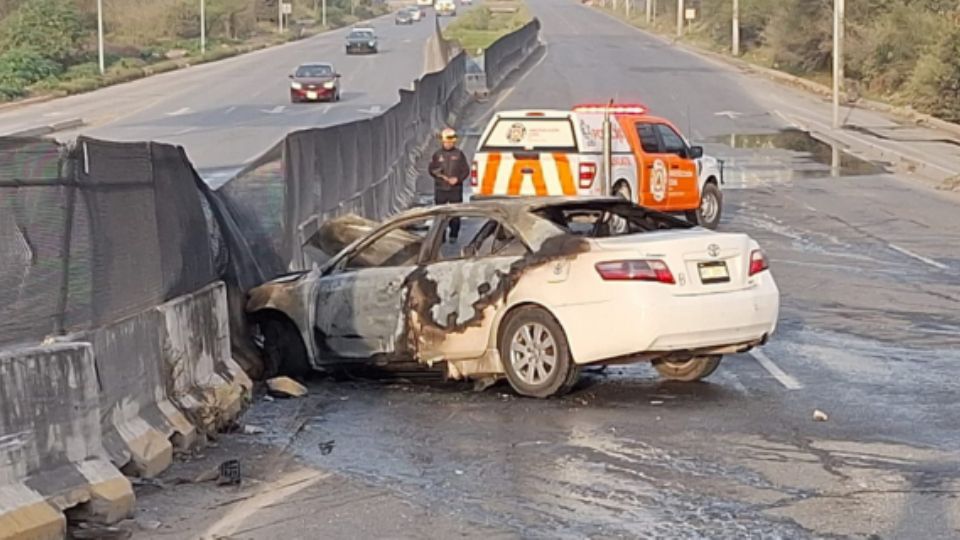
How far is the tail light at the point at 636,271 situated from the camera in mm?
11117

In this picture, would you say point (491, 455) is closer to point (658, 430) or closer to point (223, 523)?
point (658, 430)

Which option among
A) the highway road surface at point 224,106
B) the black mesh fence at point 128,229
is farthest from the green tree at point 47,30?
the black mesh fence at point 128,229

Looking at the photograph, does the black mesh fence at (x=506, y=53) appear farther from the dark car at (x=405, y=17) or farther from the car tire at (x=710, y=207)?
the dark car at (x=405, y=17)

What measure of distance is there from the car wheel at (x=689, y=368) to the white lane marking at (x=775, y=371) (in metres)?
0.49

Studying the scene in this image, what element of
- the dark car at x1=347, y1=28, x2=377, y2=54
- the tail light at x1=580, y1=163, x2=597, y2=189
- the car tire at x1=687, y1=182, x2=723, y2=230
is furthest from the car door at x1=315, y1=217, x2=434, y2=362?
the dark car at x1=347, y1=28, x2=377, y2=54

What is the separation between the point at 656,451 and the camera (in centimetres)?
972

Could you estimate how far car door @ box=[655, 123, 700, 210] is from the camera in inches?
963

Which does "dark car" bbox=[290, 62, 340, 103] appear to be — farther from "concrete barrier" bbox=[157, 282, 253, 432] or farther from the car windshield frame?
"concrete barrier" bbox=[157, 282, 253, 432]

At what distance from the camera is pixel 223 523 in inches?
318

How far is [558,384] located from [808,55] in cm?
6381

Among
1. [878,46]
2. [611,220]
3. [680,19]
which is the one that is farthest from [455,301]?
[680,19]

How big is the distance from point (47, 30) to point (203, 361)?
252 feet

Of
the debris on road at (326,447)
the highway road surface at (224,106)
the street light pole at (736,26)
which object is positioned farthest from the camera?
the street light pole at (736,26)

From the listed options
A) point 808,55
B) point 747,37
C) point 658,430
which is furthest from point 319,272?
point 747,37
